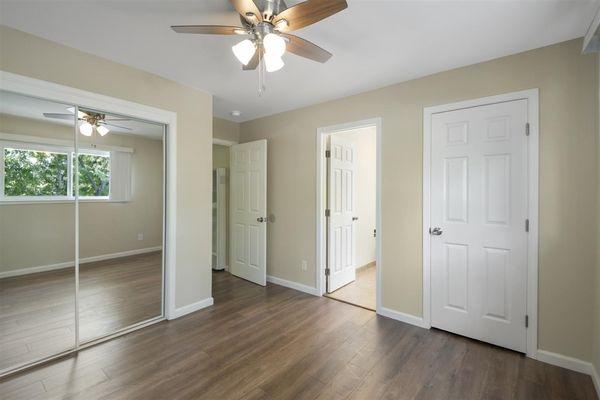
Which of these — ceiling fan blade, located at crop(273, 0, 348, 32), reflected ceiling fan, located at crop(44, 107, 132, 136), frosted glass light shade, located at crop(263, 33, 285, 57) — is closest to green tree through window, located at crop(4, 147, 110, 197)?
reflected ceiling fan, located at crop(44, 107, 132, 136)

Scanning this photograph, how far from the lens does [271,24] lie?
5.16ft

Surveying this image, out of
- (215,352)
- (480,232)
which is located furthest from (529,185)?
(215,352)

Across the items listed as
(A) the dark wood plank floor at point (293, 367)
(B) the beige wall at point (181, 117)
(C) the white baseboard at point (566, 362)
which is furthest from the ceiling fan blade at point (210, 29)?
(C) the white baseboard at point (566, 362)

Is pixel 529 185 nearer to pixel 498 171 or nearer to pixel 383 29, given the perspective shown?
pixel 498 171

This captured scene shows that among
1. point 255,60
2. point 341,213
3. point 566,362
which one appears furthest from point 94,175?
point 566,362

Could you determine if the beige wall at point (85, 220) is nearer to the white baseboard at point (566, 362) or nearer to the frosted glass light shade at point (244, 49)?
the frosted glass light shade at point (244, 49)

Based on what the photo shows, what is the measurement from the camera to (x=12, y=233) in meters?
2.02

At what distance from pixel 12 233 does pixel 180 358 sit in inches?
62.3

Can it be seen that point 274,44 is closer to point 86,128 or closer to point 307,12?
point 307,12

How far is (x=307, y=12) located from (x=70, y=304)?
2.87 meters

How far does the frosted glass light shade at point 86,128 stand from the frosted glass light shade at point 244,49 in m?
1.61

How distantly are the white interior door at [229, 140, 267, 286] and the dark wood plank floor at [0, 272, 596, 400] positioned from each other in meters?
1.15

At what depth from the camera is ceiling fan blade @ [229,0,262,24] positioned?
140 centimetres

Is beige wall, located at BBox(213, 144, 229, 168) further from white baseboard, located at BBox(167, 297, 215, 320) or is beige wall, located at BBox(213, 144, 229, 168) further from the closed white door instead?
the closed white door
